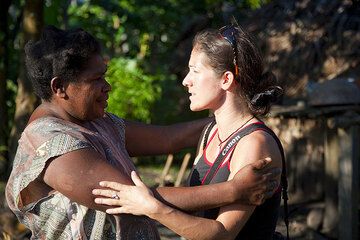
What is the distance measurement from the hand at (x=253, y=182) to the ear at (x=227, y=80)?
0.40 meters

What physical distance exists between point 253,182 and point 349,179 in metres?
4.70

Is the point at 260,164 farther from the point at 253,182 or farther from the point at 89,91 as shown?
the point at 89,91

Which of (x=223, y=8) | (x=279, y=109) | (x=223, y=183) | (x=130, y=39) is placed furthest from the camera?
(x=130, y=39)

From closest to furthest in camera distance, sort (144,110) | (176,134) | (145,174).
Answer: (176,134), (145,174), (144,110)

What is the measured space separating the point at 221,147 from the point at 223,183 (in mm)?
303

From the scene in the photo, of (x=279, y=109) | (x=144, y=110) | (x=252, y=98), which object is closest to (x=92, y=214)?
(x=252, y=98)

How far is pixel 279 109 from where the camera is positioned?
8516mm

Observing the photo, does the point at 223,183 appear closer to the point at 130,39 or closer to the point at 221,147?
the point at 221,147

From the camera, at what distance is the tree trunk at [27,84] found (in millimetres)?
8586

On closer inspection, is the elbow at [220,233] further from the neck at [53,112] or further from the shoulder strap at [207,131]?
the neck at [53,112]

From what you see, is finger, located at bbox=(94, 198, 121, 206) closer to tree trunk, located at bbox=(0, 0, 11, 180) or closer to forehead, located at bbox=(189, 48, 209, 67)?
forehead, located at bbox=(189, 48, 209, 67)

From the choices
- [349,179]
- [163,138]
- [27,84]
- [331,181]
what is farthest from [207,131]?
[27,84]

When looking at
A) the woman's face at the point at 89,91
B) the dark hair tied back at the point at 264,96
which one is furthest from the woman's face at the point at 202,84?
the woman's face at the point at 89,91

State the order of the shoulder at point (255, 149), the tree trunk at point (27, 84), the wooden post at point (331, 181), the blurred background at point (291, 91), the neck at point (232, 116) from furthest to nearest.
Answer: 1. the tree trunk at point (27, 84)
2. the wooden post at point (331, 181)
3. the blurred background at point (291, 91)
4. the neck at point (232, 116)
5. the shoulder at point (255, 149)
